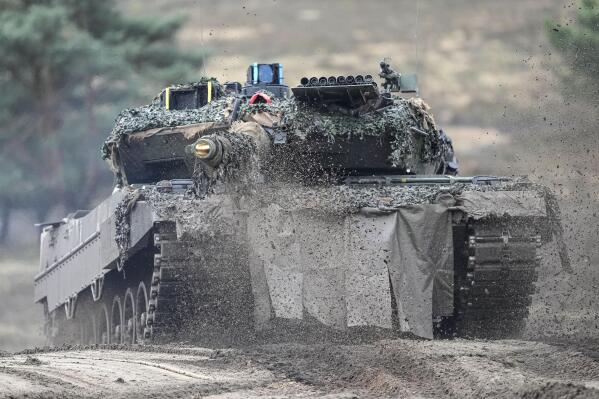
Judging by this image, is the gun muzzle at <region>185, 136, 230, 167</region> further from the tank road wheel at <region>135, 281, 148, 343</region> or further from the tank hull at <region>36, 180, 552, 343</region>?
the tank road wheel at <region>135, 281, 148, 343</region>

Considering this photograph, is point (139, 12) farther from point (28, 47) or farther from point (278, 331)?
point (278, 331)

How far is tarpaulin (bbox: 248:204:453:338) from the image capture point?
14688 millimetres

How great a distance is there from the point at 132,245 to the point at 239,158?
207 centimetres

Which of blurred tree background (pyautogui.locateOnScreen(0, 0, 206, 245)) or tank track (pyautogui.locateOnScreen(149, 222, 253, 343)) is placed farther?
blurred tree background (pyautogui.locateOnScreen(0, 0, 206, 245))

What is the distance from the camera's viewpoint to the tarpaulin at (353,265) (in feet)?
48.2

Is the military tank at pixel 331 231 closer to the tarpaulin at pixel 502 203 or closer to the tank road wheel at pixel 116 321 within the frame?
the tarpaulin at pixel 502 203

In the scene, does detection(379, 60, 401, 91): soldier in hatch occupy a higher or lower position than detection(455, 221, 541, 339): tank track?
higher

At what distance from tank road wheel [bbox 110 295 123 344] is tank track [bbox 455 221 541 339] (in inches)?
165

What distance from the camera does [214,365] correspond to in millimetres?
12336

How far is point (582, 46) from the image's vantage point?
1789 centimetres

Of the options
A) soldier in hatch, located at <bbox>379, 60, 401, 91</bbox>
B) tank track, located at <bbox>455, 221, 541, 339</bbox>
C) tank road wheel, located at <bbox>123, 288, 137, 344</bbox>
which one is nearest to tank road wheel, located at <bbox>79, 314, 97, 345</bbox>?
tank road wheel, located at <bbox>123, 288, 137, 344</bbox>

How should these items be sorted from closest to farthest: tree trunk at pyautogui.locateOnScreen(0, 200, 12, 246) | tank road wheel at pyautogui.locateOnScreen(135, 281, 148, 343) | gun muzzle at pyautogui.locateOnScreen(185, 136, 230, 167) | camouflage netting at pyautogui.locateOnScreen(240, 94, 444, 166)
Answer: gun muzzle at pyautogui.locateOnScreen(185, 136, 230, 167) < camouflage netting at pyautogui.locateOnScreen(240, 94, 444, 166) < tank road wheel at pyautogui.locateOnScreen(135, 281, 148, 343) < tree trunk at pyautogui.locateOnScreen(0, 200, 12, 246)

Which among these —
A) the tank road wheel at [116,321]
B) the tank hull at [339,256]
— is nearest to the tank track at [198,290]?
the tank hull at [339,256]

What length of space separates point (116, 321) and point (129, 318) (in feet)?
2.75
